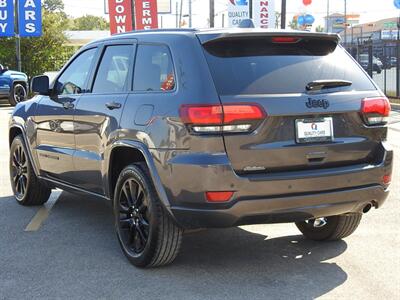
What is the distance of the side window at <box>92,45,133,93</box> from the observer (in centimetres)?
514

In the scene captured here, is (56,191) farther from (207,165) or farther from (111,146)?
(207,165)

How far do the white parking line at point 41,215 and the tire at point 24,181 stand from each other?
122mm

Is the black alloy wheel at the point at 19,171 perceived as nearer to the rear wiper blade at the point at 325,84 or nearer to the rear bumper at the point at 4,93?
the rear wiper blade at the point at 325,84

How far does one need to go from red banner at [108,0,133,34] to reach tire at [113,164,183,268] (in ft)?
83.0

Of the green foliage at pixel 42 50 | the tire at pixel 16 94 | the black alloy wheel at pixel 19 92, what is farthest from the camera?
the green foliage at pixel 42 50

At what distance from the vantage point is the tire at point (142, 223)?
14.7 feet

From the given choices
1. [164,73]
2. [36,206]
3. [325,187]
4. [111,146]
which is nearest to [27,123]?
[36,206]

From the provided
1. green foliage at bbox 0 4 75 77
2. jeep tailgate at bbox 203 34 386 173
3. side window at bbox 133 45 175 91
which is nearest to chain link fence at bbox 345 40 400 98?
green foliage at bbox 0 4 75 77

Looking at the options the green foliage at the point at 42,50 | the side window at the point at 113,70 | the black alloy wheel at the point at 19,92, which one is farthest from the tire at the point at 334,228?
the green foliage at the point at 42,50

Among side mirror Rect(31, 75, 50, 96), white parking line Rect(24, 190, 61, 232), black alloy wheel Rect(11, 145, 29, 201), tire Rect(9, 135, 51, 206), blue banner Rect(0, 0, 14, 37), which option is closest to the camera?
white parking line Rect(24, 190, 61, 232)

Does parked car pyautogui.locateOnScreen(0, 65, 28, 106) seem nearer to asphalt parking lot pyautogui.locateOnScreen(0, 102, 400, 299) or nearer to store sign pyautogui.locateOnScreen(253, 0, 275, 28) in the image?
store sign pyautogui.locateOnScreen(253, 0, 275, 28)

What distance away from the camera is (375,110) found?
462 centimetres

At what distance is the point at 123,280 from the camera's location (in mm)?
4492

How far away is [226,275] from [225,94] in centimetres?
138
